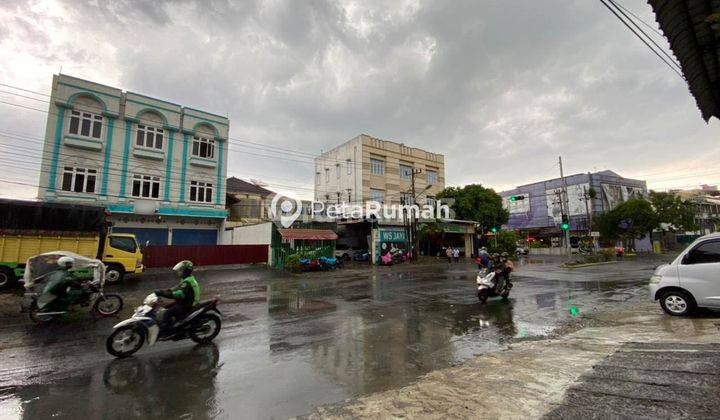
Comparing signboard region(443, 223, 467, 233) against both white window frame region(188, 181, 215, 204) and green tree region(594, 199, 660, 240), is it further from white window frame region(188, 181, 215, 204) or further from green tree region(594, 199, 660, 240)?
green tree region(594, 199, 660, 240)

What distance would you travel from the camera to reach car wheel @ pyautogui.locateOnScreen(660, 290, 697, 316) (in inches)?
283

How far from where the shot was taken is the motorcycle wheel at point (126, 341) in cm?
539

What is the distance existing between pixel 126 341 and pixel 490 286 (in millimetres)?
9348

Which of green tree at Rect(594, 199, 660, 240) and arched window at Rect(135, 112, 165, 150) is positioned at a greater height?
arched window at Rect(135, 112, 165, 150)

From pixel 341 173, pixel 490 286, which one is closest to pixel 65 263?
pixel 490 286

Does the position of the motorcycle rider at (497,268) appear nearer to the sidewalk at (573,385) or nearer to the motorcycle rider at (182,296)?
the sidewalk at (573,385)

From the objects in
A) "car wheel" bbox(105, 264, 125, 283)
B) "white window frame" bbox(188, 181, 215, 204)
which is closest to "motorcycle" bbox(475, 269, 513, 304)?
"car wheel" bbox(105, 264, 125, 283)

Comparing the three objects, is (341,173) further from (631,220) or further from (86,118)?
(631,220)

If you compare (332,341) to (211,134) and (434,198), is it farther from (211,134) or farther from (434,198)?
(434,198)

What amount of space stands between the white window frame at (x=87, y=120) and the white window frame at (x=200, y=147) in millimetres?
Result: 5819

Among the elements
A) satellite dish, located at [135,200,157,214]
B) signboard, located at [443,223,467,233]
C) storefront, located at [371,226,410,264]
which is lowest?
storefront, located at [371,226,410,264]

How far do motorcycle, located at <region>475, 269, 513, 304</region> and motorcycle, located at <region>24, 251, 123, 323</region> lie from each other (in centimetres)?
1060

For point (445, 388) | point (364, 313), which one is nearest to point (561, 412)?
point (445, 388)

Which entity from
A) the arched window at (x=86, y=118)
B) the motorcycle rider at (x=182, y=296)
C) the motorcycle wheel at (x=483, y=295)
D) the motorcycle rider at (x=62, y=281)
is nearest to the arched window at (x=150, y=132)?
the arched window at (x=86, y=118)
